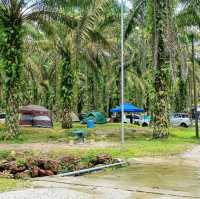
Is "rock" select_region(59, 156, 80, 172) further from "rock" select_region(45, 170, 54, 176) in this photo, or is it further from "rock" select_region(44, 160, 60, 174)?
"rock" select_region(45, 170, 54, 176)

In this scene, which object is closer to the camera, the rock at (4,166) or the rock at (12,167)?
the rock at (12,167)

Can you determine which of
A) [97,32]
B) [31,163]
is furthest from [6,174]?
[97,32]

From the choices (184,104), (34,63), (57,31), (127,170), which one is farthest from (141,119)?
(127,170)

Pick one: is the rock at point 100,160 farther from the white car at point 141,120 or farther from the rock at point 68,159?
the white car at point 141,120

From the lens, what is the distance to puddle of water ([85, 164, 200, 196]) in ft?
36.9

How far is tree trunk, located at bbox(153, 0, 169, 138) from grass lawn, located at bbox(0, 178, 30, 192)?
49.5 feet

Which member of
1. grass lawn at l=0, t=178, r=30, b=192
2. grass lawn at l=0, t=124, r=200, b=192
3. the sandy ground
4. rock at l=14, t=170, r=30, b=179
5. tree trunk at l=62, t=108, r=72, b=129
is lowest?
the sandy ground

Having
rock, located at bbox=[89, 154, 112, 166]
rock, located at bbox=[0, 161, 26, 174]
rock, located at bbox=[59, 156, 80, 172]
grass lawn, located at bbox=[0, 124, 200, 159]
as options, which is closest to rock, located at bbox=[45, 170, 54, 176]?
rock, located at bbox=[0, 161, 26, 174]

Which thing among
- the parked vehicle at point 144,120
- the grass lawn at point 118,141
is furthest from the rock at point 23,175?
the parked vehicle at point 144,120

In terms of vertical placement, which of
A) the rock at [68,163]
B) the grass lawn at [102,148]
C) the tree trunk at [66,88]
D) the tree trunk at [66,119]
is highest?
the tree trunk at [66,88]

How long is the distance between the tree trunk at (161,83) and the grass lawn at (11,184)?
49.5 ft

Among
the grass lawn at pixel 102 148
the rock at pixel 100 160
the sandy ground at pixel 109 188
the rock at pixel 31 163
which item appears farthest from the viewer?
the grass lawn at pixel 102 148

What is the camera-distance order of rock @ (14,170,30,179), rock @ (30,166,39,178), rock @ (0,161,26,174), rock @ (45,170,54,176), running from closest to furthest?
rock @ (14,170,30,179)
rock @ (30,166,39,178)
rock @ (45,170,54,176)
rock @ (0,161,26,174)

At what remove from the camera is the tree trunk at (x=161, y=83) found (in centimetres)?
2525
